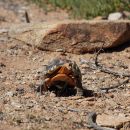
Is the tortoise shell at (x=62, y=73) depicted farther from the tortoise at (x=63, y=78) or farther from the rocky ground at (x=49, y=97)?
the rocky ground at (x=49, y=97)

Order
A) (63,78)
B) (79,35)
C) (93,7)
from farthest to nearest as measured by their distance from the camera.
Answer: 1. (93,7)
2. (79,35)
3. (63,78)

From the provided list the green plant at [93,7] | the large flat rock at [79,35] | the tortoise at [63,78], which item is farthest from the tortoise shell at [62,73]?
the green plant at [93,7]

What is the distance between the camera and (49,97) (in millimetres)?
5312

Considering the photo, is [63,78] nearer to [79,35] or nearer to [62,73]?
[62,73]

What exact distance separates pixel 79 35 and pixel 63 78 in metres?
2.17

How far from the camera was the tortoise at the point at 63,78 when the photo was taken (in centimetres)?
530

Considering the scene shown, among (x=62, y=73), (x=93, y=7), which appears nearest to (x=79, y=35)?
(x=62, y=73)

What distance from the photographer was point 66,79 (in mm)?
5316

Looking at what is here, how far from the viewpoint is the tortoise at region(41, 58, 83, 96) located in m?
5.30

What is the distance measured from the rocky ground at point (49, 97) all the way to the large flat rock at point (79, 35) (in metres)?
0.12

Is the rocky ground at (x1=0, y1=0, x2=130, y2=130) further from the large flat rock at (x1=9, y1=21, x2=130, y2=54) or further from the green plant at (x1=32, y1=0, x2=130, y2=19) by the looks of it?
the green plant at (x1=32, y1=0, x2=130, y2=19)

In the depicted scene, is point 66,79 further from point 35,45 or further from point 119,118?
point 35,45

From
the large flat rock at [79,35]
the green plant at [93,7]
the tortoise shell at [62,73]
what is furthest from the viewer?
the green plant at [93,7]

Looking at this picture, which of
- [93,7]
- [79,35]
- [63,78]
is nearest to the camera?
[63,78]
